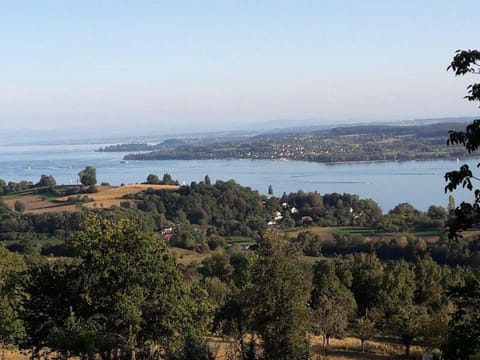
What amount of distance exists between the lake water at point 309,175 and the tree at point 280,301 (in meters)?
63.4

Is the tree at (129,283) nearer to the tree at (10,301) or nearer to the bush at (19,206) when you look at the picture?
the tree at (10,301)

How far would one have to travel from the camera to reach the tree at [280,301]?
1013cm

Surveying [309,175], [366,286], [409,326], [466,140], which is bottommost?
[309,175]

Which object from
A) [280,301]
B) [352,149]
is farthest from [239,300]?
[352,149]

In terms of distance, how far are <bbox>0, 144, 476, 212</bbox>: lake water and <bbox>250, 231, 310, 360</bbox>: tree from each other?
63.4 m

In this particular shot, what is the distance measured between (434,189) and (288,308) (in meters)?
78.0

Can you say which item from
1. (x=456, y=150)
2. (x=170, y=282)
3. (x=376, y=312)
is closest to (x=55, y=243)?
(x=376, y=312)

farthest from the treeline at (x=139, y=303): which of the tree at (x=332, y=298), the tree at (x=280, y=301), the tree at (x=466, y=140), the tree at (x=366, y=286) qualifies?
the tree at (x=366, y=286)

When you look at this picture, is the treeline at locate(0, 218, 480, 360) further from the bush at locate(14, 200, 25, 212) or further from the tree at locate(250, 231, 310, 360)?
the bush at locate(14, 200, 25, 212)

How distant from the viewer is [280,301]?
33.6ft

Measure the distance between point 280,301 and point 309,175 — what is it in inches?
4039

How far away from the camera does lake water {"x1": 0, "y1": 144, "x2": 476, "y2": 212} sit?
8369 cm

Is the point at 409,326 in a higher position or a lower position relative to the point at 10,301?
lower

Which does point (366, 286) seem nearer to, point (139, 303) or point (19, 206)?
point (139, 303)
